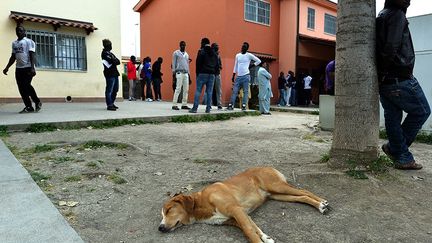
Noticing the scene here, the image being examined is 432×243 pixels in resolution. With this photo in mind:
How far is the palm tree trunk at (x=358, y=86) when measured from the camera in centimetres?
367

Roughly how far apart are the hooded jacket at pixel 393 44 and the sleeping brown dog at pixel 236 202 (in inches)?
65.2

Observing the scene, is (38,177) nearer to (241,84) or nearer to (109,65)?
(109,65)

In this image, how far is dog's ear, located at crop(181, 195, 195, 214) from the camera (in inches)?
105

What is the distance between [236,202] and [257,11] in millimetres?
18247

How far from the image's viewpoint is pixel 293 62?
20.3 m

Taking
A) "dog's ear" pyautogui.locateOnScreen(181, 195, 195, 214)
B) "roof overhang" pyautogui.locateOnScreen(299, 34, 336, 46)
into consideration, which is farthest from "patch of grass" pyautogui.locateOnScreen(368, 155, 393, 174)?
"roof overhang" pyautogui.locateOnScreen(299, 34, 336, 46)

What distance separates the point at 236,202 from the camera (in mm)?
2645

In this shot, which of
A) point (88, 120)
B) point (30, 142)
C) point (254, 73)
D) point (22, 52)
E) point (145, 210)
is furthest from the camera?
point (254, 73)

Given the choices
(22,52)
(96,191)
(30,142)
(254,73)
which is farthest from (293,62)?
(96,191)

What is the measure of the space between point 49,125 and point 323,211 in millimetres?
5469

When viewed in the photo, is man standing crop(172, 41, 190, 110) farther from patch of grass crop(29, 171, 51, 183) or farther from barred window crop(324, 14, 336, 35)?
barred window crop(324, 14, 336, 35)

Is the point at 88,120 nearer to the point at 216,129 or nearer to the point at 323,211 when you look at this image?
the point at 216,129

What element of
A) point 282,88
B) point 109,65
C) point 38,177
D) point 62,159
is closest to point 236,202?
point 38,177

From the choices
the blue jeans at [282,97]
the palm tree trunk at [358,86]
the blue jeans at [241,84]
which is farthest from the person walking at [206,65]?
the blue jeans at [282,97]
